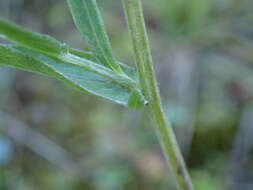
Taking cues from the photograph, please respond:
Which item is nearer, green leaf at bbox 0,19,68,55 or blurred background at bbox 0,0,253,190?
green leaf at bbox 0,19,68,55

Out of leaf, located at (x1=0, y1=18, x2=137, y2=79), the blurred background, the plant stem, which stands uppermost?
leaf, located at (x1=0, y1=18, x2=137, y2=79)

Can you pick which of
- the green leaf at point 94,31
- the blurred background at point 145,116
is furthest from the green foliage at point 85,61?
the blurred background at point 145,116

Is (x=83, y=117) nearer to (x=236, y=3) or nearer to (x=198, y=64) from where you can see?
(x=198, y=64)

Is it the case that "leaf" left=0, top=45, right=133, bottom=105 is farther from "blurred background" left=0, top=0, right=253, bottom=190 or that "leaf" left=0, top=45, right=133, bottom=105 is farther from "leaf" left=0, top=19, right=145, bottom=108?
"blurred background" left=0, top=0, right=253, bottom=190

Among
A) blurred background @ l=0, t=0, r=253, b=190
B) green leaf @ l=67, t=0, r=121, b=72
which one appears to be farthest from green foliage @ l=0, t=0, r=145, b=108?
blurred background @ l=0, t=0, r=253, b=190

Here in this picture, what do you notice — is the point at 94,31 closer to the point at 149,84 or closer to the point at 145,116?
the point at 149,84

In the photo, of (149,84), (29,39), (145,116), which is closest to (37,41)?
(29,39)

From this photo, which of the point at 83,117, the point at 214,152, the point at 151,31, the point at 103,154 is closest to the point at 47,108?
the point at 83,117
